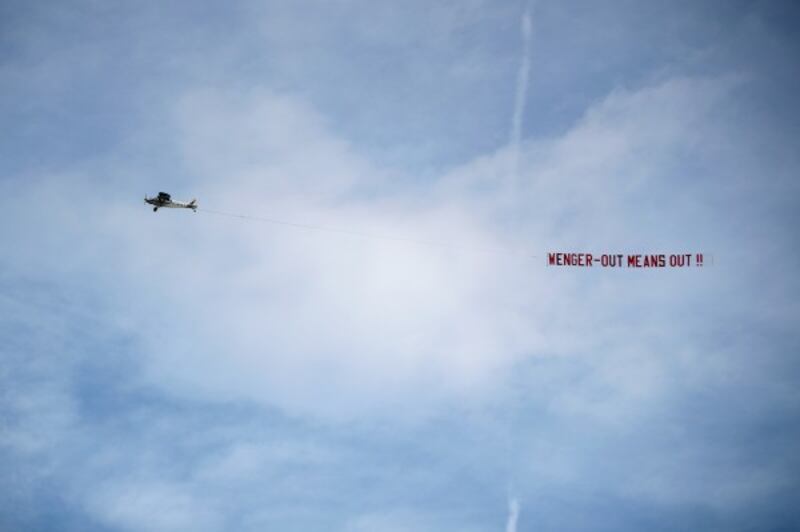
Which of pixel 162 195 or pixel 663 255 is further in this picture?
pixel 162 195

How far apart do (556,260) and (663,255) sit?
46.8ft

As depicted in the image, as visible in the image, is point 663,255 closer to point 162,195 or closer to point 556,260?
point 556,260

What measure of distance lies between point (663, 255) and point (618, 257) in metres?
5.92

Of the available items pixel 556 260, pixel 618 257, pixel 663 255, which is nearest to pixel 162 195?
pixel 556 260

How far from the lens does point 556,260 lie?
8025 cm

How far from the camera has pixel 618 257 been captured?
261 ft

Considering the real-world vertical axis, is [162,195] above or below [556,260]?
above

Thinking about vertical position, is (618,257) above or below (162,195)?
below

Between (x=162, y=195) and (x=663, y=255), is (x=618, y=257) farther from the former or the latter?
(x=162, y=195)

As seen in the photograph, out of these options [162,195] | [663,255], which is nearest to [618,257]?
[663,255]

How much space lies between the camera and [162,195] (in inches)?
3327

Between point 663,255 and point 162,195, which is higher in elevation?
point 162,195

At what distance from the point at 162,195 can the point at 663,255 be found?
71356mm

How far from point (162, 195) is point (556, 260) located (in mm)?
57347
